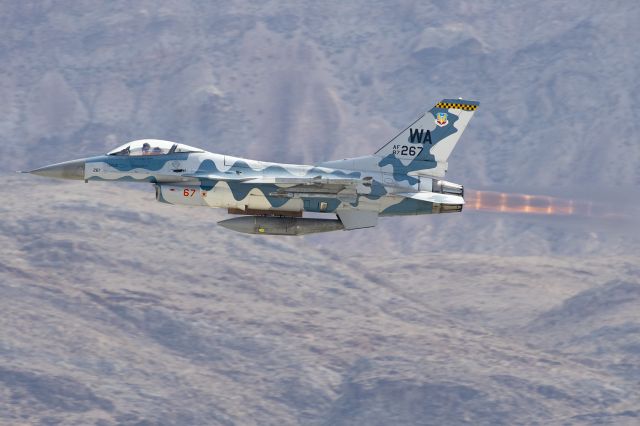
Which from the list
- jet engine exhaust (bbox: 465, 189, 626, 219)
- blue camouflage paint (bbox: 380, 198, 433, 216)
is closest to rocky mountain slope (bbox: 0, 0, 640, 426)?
jet engine exhaust (bbox: 465, 189, 626, 219)

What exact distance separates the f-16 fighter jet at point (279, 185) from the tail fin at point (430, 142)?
0.19 ft

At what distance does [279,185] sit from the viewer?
70000 mm

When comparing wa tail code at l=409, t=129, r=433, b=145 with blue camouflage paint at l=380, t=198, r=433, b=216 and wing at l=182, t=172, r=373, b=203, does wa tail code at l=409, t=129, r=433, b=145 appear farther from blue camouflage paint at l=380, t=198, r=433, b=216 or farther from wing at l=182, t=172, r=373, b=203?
wing at l=182, t=172, r=373, b=203

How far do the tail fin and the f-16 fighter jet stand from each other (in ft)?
0.19

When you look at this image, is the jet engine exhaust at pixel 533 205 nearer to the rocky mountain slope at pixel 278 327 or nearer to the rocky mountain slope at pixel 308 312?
the rocky mountain slope at pixel 308 312

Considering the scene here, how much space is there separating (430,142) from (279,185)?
6949 millimetres

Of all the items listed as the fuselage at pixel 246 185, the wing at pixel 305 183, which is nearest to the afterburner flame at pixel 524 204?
the fuselage at pixel 246 185

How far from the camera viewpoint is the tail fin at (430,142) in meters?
72.1

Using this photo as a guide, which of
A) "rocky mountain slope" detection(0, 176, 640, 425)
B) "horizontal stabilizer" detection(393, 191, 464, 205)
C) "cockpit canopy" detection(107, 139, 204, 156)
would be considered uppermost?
"cockpit canopy" detection(107, 139, 204, 156)

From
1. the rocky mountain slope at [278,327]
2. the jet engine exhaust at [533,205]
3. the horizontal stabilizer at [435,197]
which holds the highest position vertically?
the horizontal stabilizer at [435,197]

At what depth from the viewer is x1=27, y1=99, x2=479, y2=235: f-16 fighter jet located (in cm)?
7038

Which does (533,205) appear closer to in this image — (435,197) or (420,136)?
(420,136)

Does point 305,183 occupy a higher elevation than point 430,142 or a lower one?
lower

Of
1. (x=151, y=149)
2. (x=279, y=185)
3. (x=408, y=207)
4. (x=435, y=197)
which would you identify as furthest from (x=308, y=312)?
(x=279, y=185)
